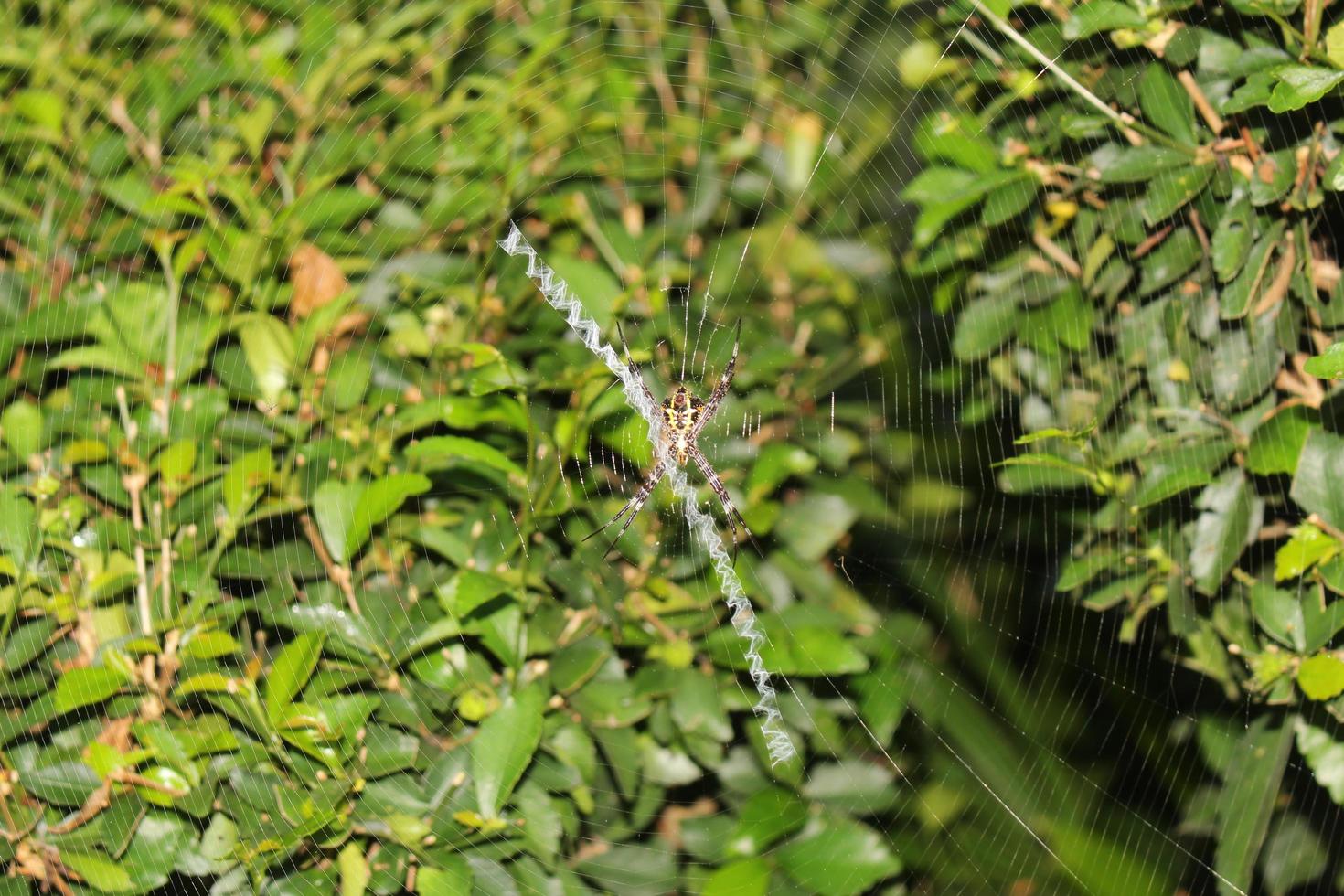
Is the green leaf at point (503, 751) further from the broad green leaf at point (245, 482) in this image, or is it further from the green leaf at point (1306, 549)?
the green leaf at point (1306, 549)

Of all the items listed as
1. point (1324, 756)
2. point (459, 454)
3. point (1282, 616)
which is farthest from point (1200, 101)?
point (459, 454)

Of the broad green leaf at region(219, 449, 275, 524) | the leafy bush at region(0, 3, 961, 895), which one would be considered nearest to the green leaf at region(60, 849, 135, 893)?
the leafy bush at region(0, 3, 961, 895)

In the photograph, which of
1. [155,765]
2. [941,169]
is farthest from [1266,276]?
[155,765]

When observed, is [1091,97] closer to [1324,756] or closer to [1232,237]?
[1232,237]

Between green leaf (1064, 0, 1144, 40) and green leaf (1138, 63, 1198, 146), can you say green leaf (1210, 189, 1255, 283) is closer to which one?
green leaf (1138, 63, 1198, 146)

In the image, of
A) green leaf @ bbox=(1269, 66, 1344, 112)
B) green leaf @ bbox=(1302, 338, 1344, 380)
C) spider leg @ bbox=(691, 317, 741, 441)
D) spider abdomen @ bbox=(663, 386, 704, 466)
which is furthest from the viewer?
spider abdomen @ bbox=(663, 386, 704, 466)
